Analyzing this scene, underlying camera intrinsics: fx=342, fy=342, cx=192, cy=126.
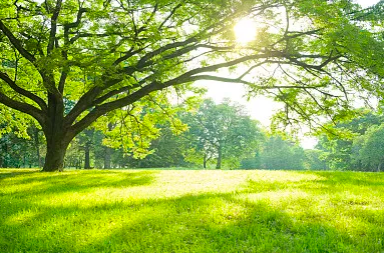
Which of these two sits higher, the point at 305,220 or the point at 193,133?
the point at 193,133

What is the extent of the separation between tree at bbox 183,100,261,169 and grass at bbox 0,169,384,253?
49.5 meters

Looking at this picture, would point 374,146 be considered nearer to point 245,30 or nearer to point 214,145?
point 214,145

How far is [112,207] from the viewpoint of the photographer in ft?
26.2

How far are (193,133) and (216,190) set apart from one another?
4974cm

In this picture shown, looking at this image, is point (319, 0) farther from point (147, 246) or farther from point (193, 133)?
point (193, 133)

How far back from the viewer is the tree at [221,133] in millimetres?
59469

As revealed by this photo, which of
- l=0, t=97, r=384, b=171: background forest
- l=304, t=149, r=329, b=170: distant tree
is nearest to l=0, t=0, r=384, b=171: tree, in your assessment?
l=0, t=97, r=384, b=171: background forest

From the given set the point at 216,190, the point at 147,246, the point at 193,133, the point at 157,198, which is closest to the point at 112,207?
the point at 157,198

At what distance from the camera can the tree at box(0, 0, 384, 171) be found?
12195 millimetres

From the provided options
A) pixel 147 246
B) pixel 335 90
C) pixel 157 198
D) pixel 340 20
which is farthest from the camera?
pixel 335 90

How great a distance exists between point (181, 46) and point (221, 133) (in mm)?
45039

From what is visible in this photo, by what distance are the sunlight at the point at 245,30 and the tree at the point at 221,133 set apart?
4459 cm

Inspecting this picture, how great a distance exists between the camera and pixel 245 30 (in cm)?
1379

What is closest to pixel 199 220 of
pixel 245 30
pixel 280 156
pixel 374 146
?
pixel 245 30
